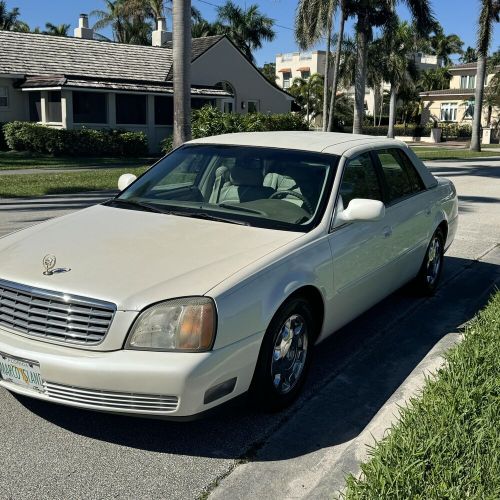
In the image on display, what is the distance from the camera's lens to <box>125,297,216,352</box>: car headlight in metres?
3.19

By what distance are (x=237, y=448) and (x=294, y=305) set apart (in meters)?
0.87

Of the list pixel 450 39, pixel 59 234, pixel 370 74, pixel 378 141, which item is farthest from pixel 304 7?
pixel 450 39

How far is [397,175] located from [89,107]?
24915 mm

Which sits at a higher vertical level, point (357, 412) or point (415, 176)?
point (415, 176)

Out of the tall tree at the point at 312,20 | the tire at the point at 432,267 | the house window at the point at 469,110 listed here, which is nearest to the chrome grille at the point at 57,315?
the tire at the point at 432,267

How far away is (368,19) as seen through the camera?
2780 cm

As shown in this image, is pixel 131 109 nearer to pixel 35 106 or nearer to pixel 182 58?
pixel 35 106

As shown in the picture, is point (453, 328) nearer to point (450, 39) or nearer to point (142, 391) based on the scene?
point (142, 391)

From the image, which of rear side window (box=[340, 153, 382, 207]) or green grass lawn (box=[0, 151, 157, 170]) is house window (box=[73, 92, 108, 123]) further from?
rear side window (box=[340, 153, 382, 207])

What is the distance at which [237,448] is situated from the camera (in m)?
3.53

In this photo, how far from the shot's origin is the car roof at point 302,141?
15.9 ft

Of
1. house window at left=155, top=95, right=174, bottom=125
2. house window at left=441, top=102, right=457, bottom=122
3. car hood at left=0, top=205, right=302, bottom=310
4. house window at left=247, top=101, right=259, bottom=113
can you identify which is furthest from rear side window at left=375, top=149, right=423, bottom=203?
house window at left=441, top=102, right=457, bottom=122

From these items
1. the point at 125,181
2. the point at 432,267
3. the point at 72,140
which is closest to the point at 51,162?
the point at 72,140

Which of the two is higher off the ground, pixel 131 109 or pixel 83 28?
pixel 83 28
